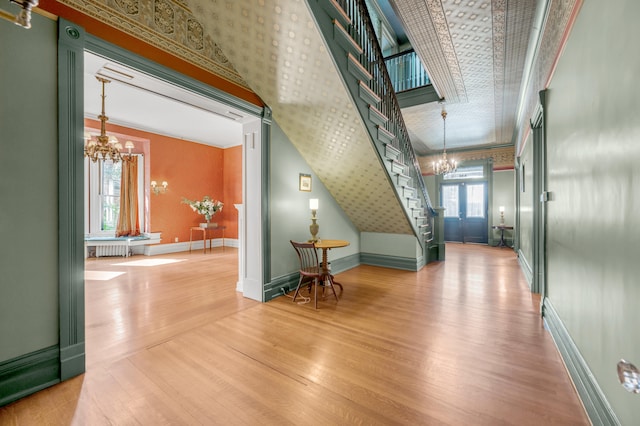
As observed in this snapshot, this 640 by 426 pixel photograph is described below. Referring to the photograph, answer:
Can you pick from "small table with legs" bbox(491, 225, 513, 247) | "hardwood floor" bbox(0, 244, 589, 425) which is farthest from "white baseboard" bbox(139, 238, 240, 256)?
"small table with legs" bbox(491, 225, 513, 247)

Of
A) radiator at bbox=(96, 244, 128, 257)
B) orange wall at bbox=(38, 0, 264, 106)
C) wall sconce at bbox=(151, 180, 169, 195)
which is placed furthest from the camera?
wall sconce at bbox=(151, 180, 169, 195)

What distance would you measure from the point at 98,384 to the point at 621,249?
11.0 feet

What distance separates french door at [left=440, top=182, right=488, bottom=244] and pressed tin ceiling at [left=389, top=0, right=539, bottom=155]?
309 centimetres

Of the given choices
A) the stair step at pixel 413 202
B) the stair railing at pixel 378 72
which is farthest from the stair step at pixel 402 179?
the stair step at pixel 413 202

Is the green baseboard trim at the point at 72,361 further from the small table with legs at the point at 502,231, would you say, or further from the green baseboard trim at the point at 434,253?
the small table with legs at the point at 502,231

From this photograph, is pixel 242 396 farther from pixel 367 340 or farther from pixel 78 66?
pixel 78 66

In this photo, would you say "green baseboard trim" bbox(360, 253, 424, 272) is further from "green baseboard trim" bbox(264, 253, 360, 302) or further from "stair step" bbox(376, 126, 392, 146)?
"stair step" bbox(376, 126, 392, 146)

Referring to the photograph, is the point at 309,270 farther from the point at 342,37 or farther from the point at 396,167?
the point at 342,37

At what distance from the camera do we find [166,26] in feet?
8.70

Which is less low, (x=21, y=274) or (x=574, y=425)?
(x=21, y=274)

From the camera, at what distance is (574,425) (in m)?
1.62

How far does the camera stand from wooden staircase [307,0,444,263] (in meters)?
2.85

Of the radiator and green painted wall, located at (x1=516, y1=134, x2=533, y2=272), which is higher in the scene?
green painted wall, located at (x1=516, y1=134, x2=533, y2=272)

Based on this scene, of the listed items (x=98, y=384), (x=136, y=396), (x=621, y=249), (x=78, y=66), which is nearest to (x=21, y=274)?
(x=98, y=384)
